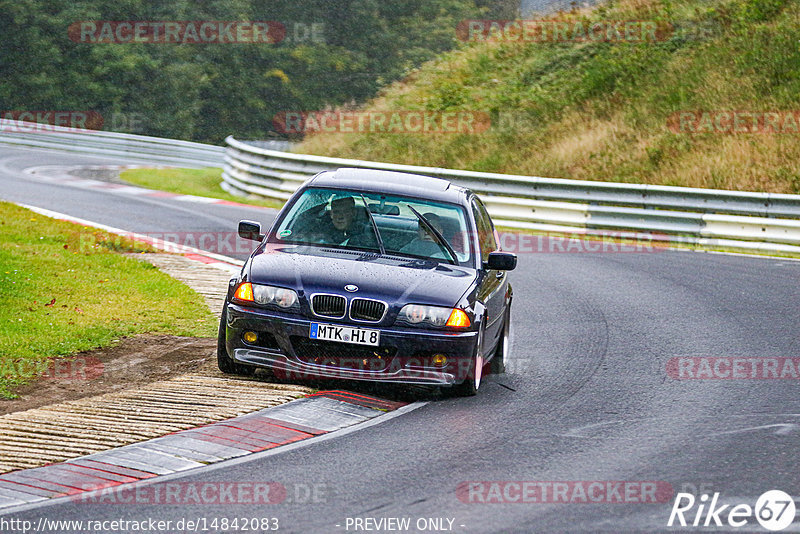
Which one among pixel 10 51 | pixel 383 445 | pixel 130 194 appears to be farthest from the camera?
pixel 10 51

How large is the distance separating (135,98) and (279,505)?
166 ft

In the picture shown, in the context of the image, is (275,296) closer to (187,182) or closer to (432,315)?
(432,315)

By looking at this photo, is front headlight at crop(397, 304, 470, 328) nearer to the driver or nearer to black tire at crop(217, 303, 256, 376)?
the driver

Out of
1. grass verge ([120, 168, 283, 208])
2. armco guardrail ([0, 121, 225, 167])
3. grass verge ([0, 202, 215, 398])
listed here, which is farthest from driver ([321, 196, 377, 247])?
armco guardrail ([0, 121, 225, 167])

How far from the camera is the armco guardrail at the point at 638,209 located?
19.0m

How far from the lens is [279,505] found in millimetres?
5664

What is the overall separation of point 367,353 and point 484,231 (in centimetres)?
227

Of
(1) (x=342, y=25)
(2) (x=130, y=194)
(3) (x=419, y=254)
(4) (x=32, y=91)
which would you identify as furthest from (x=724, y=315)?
A: (1) (x=342, y=25)

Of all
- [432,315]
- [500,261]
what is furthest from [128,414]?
[500,261]

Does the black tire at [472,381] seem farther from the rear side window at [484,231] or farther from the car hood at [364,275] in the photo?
the rear side window at [484,231]

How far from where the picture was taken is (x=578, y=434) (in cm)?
731

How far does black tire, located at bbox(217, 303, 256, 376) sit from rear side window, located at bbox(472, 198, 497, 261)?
2.19m

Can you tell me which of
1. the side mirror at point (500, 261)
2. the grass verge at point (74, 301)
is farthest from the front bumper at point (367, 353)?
the grass verge at point (74, 301)

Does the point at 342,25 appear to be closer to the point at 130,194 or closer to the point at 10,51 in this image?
the point at 10,51
